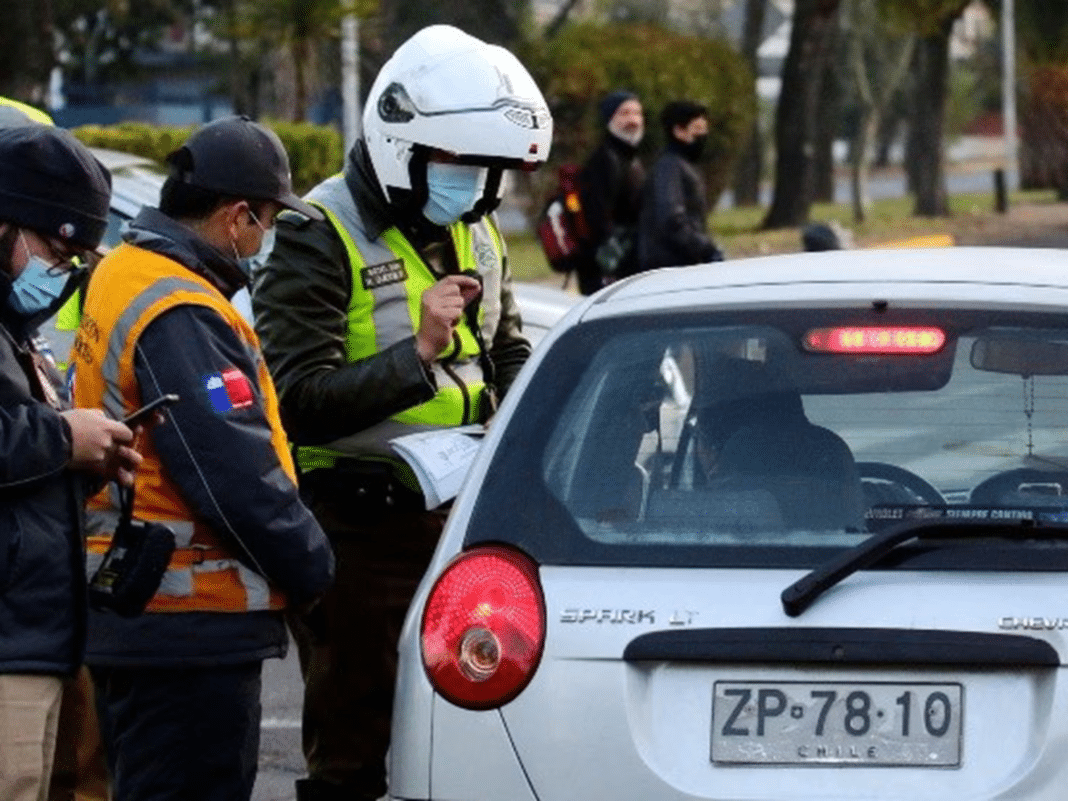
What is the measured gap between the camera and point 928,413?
4586 millimetres

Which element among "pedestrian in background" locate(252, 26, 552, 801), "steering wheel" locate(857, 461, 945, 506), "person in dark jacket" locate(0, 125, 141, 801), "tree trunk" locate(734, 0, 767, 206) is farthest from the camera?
"tree trunk" locate(734, 0, 767, 206)

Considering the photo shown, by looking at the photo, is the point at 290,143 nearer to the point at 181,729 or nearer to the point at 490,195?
the point at 490,195

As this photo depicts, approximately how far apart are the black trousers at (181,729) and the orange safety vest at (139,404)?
139 millimetres

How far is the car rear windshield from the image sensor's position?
4.45 metres

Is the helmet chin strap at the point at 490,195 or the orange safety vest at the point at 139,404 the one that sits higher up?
the helmet chin strap at the point at 490,195

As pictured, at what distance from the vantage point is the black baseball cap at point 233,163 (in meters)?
5.15

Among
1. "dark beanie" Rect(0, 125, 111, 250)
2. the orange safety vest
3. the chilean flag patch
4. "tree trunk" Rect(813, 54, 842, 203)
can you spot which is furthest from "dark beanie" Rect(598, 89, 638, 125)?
"tree trunk" Rect(813, 54, 842, 203)

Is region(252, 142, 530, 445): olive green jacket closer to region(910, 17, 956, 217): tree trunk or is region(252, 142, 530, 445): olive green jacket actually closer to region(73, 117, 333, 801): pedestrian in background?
region(73, 117, 333, 801): pedestrian in background

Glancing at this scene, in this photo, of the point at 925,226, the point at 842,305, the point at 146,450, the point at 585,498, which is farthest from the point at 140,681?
the point at 925,226

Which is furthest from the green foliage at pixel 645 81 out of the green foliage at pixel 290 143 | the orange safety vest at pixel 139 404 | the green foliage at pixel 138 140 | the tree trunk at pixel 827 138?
the orange safety vest at pixel 139 404

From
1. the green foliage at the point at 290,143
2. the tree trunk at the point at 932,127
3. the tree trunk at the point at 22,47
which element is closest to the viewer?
the green foliage at the point at 290,143

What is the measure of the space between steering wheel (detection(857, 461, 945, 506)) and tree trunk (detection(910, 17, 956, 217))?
33905mm

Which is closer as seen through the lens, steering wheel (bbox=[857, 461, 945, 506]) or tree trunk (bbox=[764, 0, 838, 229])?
steering wheel (bbox=[857, 461, 945, 506])

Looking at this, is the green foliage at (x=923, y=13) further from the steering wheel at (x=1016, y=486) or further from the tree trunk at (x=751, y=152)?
the steering wheel at (x=1016, y=486)
